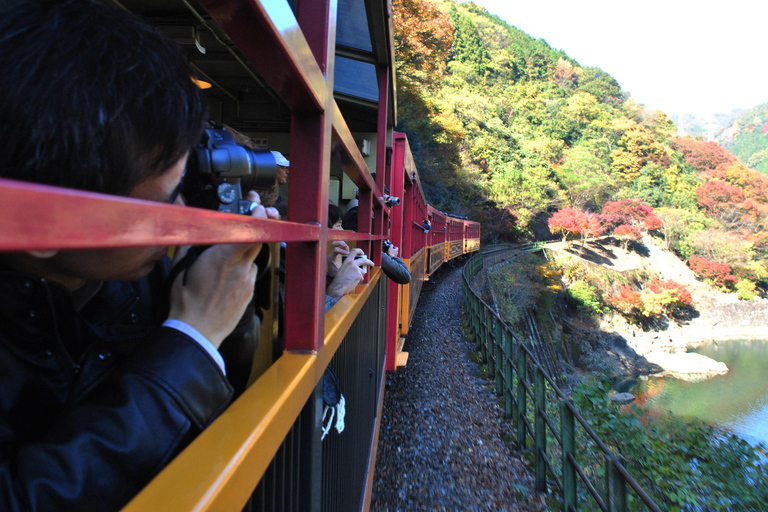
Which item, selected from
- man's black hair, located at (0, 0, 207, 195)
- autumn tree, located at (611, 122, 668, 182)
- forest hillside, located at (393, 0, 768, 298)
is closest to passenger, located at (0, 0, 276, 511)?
man's black hair, located at (0, 0, 207, 195)

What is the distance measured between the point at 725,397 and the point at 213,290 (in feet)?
107

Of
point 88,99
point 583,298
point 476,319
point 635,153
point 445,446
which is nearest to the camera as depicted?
point 88,99

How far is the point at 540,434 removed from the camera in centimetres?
422

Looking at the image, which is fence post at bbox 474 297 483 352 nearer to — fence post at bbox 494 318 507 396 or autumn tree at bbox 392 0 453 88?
fence post at bbox 494 318 507 396

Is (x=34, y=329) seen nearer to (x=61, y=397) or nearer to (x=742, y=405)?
(x=61, y=397)

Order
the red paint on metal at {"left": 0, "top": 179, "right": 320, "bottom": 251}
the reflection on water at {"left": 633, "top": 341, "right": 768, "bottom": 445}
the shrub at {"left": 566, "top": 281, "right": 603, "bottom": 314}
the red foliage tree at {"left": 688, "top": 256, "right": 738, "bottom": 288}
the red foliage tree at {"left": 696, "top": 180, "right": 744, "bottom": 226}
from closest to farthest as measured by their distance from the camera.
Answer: the red paint on metal at {"left": 0, "top": 179, "right": 320, "bottom": 251} → the reflection on water at {"left": 633, "top": 341, "right": 768, "bottom": 445} → the shrub at {"left": 566, "top": 281, "right": 603, "bottom": 314} → the red foliage tree at {"left": 688, "top": 256, "right": 738, "bottom": 288} → the red foliage tree at {"left": 696, "top": 180, "right": 744, "bottom": 226}

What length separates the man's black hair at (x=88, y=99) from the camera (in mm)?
487

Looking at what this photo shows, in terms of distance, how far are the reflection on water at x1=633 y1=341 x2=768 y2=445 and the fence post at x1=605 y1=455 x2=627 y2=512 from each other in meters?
18.8

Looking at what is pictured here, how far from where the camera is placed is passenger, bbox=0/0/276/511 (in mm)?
511

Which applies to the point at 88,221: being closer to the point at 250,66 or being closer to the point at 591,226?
the point at 250,66

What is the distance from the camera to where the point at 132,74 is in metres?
0.59

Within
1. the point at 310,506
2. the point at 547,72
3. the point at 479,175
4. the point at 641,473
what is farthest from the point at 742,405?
the point at 547,72

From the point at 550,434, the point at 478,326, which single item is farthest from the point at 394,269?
the point at 478,326

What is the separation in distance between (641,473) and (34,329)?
521 centimetres
